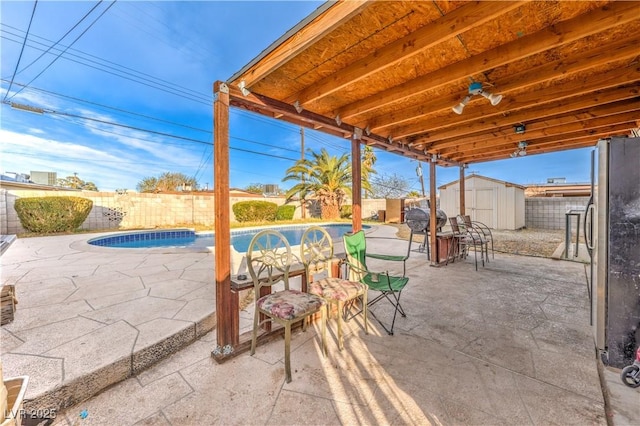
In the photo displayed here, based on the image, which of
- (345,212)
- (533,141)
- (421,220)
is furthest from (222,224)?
(345,212)

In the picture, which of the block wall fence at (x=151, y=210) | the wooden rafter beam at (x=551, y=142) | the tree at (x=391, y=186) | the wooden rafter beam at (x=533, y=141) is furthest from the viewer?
the tree at (x=391, y=186)

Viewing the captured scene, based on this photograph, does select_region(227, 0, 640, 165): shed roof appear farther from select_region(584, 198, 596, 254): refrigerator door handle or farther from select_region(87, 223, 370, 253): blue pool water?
select_region(87, 223, 370, 253): blue pool water

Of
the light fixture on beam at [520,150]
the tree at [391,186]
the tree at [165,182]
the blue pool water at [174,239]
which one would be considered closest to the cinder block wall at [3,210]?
the blue pool water at [174,239]

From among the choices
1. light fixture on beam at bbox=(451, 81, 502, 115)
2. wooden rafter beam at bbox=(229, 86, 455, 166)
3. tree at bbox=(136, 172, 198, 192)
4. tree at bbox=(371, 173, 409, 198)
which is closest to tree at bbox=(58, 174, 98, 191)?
tree at bbox=(136, 172, 198, 192)

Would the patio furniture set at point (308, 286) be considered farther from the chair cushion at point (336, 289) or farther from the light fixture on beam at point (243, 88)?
the light fixture on beam at point (243, 88)

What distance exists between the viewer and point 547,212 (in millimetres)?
10547

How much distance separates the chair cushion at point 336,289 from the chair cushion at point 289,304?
0.13m

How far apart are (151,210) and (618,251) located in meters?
13.2

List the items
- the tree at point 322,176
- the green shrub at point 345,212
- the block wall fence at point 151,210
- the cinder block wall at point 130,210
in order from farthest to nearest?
the green shrub at point 345,212 < the tree at point 322,176 < the block wall fence at point 151,210 < the cinder block wall at point 130,210

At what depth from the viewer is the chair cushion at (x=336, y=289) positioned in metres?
2.22

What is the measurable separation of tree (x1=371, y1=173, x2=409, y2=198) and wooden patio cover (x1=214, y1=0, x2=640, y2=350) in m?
25.0

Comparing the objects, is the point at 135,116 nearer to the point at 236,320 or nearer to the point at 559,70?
the point at 236,320

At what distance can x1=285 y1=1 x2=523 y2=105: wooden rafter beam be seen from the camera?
4.79 ft

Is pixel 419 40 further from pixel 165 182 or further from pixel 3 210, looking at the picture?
pixel 165 182
